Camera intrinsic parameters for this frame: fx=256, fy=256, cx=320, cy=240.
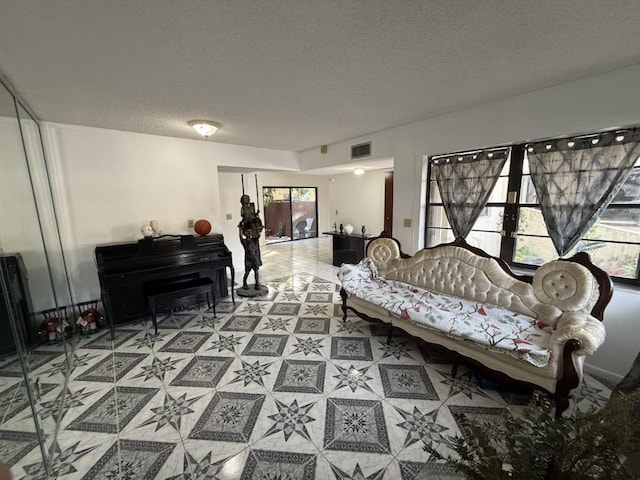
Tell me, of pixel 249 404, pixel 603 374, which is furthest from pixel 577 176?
pixel 249 404

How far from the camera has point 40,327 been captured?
7.57 ft

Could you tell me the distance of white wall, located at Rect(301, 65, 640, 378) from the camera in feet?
6.44

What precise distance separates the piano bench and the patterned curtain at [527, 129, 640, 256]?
370 cm

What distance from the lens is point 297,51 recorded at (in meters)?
1.60

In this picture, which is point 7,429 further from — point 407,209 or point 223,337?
point 407,209

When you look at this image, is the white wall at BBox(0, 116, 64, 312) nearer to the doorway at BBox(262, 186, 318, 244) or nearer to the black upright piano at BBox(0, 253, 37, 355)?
the black upright piano at BBox(0, 253, 37, 355)

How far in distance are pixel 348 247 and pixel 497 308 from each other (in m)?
3.27

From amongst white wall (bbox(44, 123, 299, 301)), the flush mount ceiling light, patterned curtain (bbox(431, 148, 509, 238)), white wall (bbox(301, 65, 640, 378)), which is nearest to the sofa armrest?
white wall (bbox(301, 65, 640, 378))

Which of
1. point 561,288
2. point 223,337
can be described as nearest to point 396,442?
point 561,288

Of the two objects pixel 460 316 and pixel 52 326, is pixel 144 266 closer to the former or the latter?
pixel 52 326

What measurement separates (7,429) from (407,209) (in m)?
3.83

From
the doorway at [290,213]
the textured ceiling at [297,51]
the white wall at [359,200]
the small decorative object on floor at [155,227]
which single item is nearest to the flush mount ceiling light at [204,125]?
the textured ceiling at [297,51]

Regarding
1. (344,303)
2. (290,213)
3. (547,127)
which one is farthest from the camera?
(290,213)

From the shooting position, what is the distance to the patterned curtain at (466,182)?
2.74m
